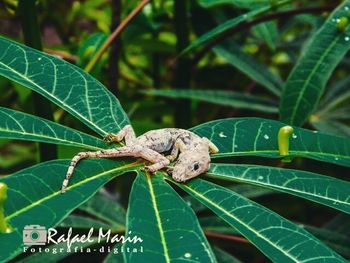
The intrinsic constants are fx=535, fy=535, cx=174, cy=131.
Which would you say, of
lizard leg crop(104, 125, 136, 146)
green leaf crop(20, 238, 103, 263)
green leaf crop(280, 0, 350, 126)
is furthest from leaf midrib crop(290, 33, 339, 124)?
green leaf crop(20, 238, 103, 263)

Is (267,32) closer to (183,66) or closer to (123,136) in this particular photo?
(183,66)

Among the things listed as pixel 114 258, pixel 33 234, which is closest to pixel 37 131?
pixel 33 234

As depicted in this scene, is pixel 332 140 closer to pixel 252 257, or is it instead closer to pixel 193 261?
pixel 193 261

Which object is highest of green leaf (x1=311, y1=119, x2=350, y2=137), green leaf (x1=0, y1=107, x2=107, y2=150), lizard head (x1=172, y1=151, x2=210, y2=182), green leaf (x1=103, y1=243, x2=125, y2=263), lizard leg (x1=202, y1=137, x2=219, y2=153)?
green leaf (x1=0, y1=107, x2=107, y2=150)

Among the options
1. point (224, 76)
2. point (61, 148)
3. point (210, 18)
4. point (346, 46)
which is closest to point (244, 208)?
point (346, 46)

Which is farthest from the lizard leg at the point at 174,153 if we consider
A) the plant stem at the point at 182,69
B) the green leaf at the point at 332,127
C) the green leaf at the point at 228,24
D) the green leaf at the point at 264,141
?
the green leaf at the point at 332,127

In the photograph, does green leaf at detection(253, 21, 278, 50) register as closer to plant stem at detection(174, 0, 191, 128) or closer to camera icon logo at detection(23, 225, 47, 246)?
plant stem at detection(174, 0, 191, 128)

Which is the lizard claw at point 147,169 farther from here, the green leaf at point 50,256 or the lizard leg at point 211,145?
the green leaf at point 50,256
